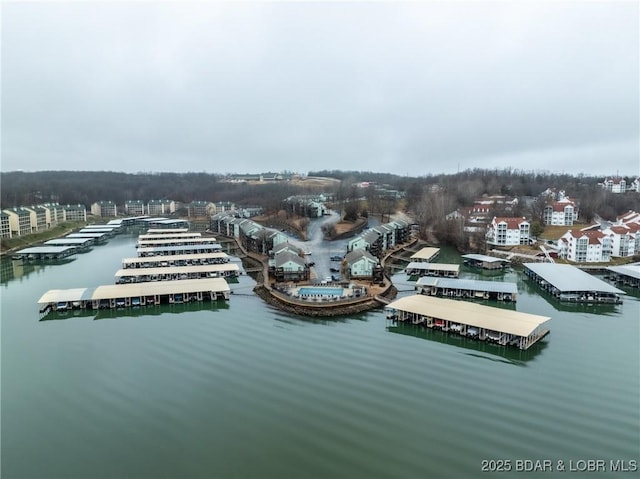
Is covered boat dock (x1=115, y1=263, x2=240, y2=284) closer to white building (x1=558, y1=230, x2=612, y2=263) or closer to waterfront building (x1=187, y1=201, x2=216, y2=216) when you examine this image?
white building (x1=558, y1=230, x2=612, y2=263)

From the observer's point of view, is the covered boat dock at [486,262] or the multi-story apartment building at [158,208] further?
the multi-story apartment building at [158,208]

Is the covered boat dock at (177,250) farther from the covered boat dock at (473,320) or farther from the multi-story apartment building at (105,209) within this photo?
the multi-story apartment building at (105,209)

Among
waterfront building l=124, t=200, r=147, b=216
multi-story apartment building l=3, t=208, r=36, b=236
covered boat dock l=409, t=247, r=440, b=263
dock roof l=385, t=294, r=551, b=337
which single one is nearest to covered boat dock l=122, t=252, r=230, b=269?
covered boat dock l=409, t=247, r=440, b=263

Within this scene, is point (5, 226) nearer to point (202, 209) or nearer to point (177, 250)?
point (177, 250)

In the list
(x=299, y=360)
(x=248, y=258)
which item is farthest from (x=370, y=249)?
(x=299, y=360)

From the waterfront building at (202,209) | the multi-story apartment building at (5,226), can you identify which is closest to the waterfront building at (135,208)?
the waterfront building at (202,209)
